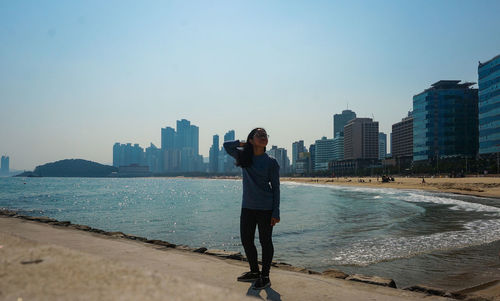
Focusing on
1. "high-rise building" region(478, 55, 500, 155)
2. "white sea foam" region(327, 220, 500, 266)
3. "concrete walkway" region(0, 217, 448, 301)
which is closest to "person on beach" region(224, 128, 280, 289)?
"concrete walkway" region(0, 217, 448, 301)

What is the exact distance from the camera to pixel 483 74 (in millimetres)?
86250

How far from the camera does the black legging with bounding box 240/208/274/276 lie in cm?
450

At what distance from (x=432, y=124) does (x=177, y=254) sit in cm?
12785

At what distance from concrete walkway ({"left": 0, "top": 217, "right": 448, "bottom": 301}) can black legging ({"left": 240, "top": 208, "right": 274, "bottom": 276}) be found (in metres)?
0.32

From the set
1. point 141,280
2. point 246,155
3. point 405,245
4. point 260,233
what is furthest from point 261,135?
point 405,245

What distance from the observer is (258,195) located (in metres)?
4.52

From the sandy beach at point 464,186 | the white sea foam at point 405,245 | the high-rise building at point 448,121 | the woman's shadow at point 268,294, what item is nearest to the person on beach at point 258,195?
the woman's shadow at point 268,294

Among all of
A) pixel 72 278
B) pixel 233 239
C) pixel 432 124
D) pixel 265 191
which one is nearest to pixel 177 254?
pixel 265 191

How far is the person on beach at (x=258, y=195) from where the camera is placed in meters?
4.51

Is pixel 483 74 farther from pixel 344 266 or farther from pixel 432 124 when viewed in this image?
pixel 344 266

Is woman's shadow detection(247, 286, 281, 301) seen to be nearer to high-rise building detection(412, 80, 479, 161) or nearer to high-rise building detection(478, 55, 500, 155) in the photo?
high-rise building detection(478, 55, 500, 155)

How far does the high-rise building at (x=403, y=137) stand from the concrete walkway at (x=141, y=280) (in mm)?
177626

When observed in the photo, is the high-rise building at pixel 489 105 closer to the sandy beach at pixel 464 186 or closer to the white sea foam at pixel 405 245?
the sandy beach at pixel 464 186

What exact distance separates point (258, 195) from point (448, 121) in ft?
429
